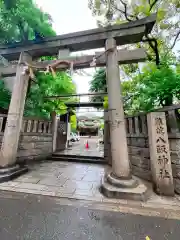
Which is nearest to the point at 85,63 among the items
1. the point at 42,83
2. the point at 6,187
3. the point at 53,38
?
the point at 53,38

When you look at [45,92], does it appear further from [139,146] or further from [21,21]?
[139,146]

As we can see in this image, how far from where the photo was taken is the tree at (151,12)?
6219 millimetres

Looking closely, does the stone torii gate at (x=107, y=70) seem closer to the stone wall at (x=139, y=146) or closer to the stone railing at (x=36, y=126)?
the stone wall at (x=139, y=146)

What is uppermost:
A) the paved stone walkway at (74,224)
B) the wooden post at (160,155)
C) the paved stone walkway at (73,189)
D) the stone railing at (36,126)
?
the stone railing at (36,126)

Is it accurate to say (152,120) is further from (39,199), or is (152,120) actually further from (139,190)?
(39,199)

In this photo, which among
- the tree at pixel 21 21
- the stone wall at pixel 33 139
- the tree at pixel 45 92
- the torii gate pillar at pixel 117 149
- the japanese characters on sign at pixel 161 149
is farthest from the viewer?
the tree at pixel 45 92

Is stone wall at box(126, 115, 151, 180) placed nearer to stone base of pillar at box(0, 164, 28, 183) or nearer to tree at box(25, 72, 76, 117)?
stone base of pillar at box(0, 164, 28, 183)

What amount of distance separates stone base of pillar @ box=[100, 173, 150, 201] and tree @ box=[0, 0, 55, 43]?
5801 millimetres

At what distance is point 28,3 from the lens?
419 centimetres

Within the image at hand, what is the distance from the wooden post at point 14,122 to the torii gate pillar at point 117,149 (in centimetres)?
→ 321

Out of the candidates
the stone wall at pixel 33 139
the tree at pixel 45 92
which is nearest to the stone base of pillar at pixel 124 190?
the stone wall at pixel 33 139

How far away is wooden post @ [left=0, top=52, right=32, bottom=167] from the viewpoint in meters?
3.85

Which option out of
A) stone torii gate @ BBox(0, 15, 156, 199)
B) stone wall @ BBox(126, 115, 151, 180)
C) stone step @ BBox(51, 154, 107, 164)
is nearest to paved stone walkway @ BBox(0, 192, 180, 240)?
stone torii gate @ BBox(0, 15, 156, 199)

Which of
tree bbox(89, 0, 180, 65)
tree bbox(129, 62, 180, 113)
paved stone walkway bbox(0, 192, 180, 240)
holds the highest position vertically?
tree bbox(89, 0, 180, 65)
